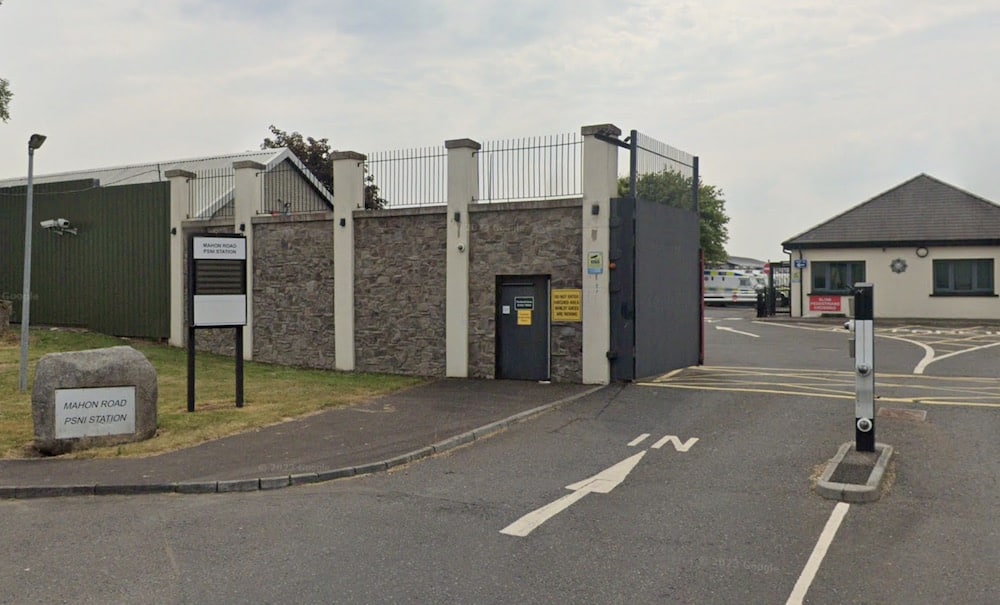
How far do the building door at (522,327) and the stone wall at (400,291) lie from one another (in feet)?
3.97

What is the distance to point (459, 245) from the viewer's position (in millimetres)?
15258

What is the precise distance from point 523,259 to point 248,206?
6871mm

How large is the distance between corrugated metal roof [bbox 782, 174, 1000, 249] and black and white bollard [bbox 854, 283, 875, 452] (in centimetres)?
2667

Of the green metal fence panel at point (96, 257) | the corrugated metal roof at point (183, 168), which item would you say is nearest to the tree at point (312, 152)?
the corrugated metal roof at point (183, 168)

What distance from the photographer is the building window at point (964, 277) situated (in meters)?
31.0

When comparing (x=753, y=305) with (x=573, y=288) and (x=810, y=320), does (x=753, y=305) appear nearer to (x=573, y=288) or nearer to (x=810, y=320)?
(x=810, y=320)

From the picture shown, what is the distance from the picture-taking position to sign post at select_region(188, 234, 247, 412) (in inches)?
466

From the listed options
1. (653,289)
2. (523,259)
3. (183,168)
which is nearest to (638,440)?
(653,289)

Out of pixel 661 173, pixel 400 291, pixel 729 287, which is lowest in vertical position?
pixel 400 291

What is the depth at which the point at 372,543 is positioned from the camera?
6062 mm

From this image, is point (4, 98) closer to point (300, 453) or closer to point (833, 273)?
point (300, 453)

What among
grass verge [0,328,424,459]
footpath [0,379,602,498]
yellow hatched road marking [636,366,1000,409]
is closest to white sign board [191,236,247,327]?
grass verge [0,328,424,459]

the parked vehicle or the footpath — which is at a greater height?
the parked vehicle

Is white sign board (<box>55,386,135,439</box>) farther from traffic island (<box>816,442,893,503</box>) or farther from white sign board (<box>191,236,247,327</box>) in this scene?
traffic island (<box>816,442,893,503</box>)
